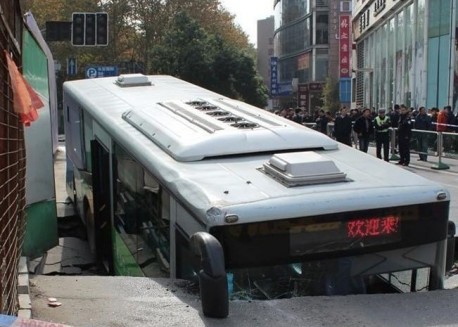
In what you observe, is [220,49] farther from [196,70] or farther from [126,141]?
[126,141]

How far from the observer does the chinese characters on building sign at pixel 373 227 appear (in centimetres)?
473

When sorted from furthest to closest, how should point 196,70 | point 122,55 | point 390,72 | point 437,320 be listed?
point 122,55 < point 196,70 < point 390,72 < point 437,320

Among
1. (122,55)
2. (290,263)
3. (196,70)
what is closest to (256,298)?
(290,263)

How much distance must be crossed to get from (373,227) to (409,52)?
33.5m

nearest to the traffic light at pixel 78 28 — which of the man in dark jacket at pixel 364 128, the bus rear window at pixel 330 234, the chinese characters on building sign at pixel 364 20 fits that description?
the man in dark jacket at pixel 364 128

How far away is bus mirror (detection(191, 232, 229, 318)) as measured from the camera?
402 cm

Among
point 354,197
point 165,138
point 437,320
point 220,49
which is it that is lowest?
point 437,320

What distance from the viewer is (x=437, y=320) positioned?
14.3 feet

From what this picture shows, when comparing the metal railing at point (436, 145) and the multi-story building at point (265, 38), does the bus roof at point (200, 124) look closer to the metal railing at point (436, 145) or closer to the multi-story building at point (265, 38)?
the metal railing at point (436, 145)

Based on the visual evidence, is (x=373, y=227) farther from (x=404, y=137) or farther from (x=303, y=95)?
(x=303, y=95)

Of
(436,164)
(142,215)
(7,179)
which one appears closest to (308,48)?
(436,164)

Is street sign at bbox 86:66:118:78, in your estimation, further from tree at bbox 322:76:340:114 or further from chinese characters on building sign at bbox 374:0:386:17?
tree at bbox 322:76:340:114

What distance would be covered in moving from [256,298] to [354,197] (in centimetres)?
98

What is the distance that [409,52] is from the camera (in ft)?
120
